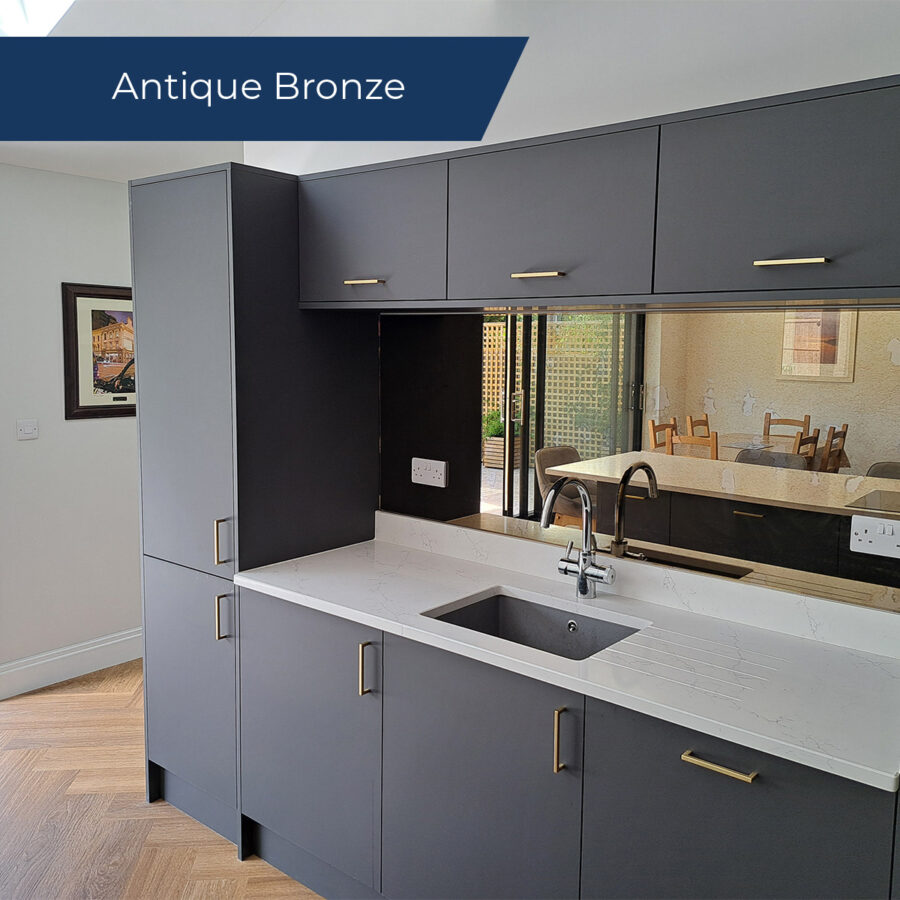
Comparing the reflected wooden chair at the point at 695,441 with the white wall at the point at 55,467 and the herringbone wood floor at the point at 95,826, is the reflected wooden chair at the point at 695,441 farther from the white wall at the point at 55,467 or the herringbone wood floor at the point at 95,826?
the white wall at the point at 55,467

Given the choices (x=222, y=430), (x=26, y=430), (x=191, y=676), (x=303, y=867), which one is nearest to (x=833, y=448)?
(x=222, y=430)

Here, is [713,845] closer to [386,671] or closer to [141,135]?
[386,671]

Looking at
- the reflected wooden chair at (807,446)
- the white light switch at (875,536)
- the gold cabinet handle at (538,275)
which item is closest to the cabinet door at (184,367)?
the gold cabinet handle at (538,275)

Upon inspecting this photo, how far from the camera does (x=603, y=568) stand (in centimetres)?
231

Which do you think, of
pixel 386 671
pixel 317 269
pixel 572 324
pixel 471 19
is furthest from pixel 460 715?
pixel 471 19

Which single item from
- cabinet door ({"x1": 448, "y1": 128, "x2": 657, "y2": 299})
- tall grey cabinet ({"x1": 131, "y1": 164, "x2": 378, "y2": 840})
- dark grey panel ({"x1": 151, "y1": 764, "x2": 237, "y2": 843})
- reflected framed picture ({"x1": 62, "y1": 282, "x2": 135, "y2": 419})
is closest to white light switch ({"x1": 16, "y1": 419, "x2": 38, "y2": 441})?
reflected framed picture ({"x1": 62, "y1": 282, "x2": 135, "y2": 419})

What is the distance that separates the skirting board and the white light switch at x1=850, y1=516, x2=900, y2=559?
333 cm

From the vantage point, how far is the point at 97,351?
13.3ft

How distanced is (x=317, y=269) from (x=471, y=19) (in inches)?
35.1

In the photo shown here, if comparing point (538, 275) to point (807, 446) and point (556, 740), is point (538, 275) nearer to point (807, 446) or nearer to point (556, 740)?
point (807, 446)

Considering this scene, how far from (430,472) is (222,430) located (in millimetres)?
700

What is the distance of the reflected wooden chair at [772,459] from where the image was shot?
6.69 feet

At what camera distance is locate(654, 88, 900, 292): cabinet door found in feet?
5.36

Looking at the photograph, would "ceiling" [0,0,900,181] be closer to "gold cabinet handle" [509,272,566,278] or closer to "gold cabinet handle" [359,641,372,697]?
"gold cabinet handle" [509,272,566,278]
